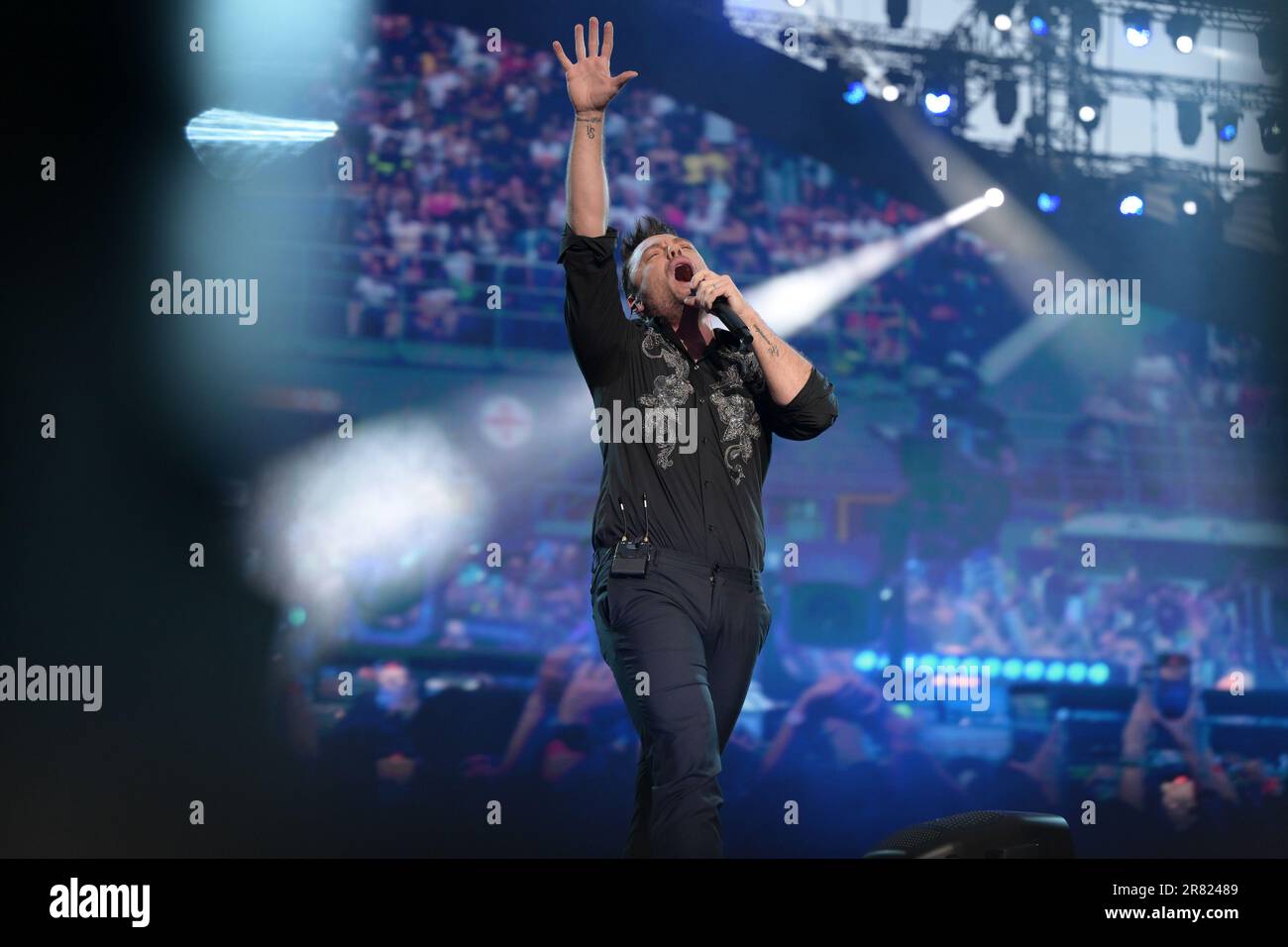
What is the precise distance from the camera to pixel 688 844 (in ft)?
6.63

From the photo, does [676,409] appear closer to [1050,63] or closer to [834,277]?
[834,277]

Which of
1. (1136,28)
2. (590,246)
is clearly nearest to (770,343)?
(590,246)

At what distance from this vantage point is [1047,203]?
4.97 m

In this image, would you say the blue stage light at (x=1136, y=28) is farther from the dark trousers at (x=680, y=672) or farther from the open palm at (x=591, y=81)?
the dark trousers at (x=680, y=672)

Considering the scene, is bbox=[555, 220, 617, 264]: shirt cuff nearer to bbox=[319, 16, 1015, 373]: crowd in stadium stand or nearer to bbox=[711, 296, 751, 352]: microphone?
bbox=[711, 296, 751, 352]: microphone

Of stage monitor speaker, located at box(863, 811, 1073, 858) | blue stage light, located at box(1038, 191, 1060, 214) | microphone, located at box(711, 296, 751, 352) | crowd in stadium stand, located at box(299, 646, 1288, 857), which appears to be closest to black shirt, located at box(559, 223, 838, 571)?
microphone, located at box(711, 296, 751, 352)

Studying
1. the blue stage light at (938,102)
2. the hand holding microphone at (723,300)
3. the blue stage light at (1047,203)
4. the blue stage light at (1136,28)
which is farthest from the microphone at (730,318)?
the blue stage light at (1136,28)

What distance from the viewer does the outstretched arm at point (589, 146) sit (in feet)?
7.52

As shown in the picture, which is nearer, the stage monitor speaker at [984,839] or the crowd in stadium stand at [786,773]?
the stage monitor speaker at [984,839]

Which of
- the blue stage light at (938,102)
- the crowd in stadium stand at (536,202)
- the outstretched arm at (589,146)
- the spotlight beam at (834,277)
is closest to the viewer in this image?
the outstretched arm at (589,146)

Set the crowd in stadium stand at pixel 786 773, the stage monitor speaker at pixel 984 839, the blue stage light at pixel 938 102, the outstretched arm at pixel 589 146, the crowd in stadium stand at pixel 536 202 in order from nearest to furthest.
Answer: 1. the stage monitor speaker at pixel 984 839
2. the outstretched arm at pixel 589 146
3. the crowd in stadium stand at pixel 786 773
4. the crowd in stadium stand at pixel 536 202
5. the blue stage light at pixel 938 102

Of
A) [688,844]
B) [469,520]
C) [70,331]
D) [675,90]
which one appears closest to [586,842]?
[469,520]

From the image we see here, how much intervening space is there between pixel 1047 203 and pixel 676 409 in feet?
10.4
